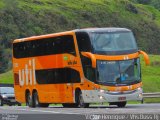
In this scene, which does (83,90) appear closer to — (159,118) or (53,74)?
(53,74)

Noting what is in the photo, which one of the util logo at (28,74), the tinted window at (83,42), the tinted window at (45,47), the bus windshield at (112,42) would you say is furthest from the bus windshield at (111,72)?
the util logo at (28,74)

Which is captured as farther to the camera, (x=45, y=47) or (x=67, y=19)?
(x=67, y=19)

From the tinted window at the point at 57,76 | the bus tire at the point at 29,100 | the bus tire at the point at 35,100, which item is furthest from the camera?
the bus tire at the point at 29,100

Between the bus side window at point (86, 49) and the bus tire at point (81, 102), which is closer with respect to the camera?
the bus side window at point (86, 49)

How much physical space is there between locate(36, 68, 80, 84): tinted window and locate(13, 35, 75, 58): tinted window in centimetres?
93

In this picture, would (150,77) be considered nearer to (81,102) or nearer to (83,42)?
(81,102)

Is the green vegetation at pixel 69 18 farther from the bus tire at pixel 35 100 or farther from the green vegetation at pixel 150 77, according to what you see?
the bus tire at pixel 35 100

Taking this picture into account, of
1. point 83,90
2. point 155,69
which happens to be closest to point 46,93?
point 83,90

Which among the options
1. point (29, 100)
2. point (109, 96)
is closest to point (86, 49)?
point (109, 96)

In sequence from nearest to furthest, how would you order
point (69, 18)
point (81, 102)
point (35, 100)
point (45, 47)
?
point (81, 102) < point (45, 47) < point (35, 100) < point (69, 18)

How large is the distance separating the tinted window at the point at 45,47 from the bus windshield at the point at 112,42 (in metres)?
1.57

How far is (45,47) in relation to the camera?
3553 cm

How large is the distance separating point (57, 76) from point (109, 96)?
14.3 ft

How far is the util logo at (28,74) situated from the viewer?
123ft
